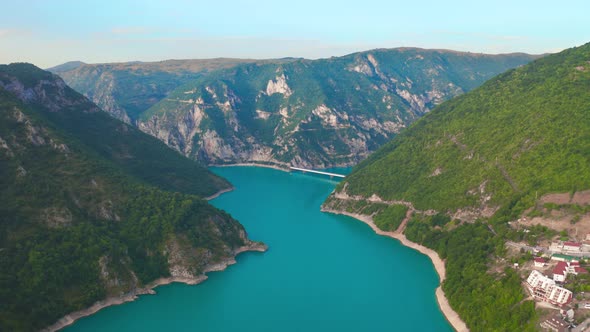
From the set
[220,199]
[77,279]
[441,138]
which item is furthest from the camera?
[220,199]

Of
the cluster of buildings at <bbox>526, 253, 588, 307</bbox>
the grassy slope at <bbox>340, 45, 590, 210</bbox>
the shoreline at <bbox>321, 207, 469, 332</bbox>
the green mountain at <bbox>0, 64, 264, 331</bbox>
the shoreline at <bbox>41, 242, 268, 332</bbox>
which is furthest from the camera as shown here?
the grassy slope at <bbox>340, 45, 590, 210</bbox>

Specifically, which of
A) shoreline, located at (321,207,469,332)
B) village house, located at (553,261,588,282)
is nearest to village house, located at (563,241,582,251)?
village house, located at (553,261,588,282)

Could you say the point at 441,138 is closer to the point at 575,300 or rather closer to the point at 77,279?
the point at 575,300

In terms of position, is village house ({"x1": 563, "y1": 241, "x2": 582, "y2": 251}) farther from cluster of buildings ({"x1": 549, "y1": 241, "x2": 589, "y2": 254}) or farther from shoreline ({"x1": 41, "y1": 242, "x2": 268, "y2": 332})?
shoreline ({"x1": 41, "y1": 242, "x2": 268, "y2": 332})

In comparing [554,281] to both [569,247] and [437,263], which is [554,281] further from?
[437,263]

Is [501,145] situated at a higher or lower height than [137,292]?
higher

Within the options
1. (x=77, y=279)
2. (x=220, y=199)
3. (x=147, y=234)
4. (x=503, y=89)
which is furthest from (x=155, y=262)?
(x=503, y=89)

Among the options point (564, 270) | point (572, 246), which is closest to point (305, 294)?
point (564, 270)
